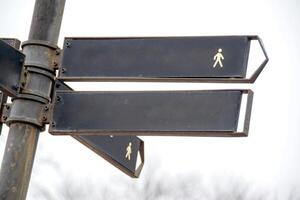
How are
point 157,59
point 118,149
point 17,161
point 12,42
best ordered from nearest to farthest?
point 17,161
point 157,59
point 12,42
point 118,149

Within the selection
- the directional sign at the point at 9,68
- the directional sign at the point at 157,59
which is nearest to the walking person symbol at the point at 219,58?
the directional sign at the point at 157,59

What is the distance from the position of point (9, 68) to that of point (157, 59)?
2.05 feet

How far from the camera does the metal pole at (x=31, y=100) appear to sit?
Result: 3.48 meters

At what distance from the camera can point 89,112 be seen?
3.63 metres

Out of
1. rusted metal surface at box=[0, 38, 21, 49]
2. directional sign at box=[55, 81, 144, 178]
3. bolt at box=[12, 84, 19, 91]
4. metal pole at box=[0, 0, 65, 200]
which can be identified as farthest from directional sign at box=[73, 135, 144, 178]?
rusted metal surface at box=[0, 38, 21, 49]

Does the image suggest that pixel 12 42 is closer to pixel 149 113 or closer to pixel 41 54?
pixel 41 54

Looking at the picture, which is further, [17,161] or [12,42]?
[12,42]

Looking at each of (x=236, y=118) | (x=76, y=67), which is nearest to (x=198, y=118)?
(x=236, y=118)

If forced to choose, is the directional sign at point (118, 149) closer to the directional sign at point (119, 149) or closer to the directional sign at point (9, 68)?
the directional sign at point (119, 149)

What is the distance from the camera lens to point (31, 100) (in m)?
3.59

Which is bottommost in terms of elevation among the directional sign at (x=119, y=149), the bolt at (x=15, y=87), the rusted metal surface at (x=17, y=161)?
the rusted metal surface at (x=17, y=161)

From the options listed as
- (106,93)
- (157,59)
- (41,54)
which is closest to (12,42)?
(41,54)

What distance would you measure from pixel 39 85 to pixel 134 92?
1.31 feet

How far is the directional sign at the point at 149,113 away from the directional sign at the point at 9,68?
0.73 feet
